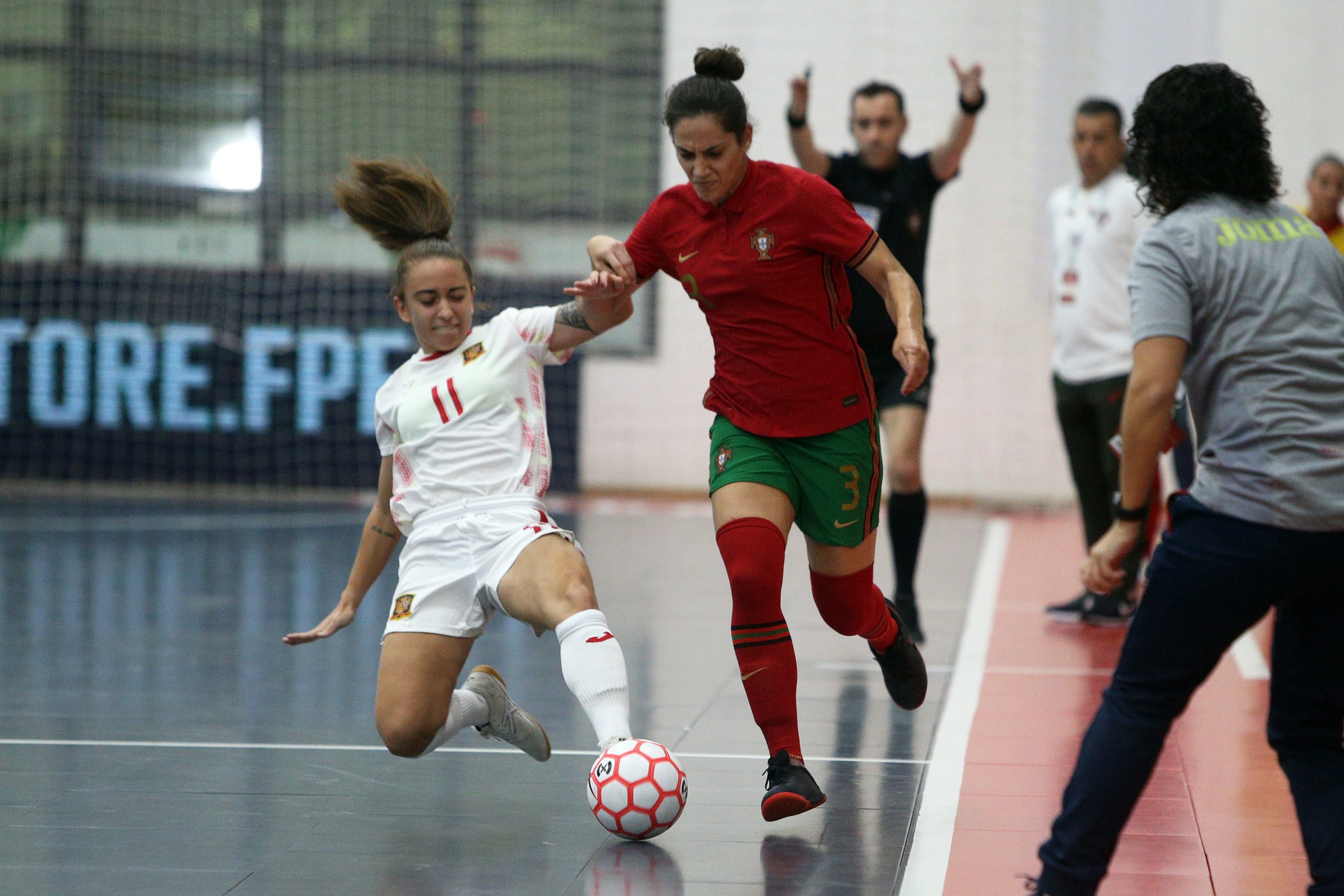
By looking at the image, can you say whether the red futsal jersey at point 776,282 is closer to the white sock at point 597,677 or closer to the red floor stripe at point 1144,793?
the white sock at point 597,677

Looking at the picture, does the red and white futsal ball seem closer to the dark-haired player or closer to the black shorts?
the dark-haired player

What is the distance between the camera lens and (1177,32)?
9.59 metres

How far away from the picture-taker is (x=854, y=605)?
158 inches

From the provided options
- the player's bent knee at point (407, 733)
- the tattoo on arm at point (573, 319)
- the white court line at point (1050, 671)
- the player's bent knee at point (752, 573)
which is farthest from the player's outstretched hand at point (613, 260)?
the white court line at point (1050, 671)

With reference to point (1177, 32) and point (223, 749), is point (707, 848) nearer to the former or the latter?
point (223, 749)

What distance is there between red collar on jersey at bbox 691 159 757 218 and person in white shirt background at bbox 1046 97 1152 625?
124 inches

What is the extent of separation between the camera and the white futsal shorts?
3.78 metres

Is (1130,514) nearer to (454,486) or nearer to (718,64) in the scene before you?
(718,64)

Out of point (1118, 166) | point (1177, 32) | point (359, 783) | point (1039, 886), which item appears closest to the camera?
point (1039, 886)

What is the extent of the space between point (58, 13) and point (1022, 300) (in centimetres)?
799

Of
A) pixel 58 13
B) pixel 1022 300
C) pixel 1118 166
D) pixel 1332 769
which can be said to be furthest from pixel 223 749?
pixel 58 13

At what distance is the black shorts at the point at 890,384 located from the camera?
584 cm

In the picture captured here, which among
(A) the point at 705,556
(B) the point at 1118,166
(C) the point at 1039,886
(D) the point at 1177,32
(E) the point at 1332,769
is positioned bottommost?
(A) the point at 705,556

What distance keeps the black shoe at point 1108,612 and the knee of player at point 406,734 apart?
3.63 metres
